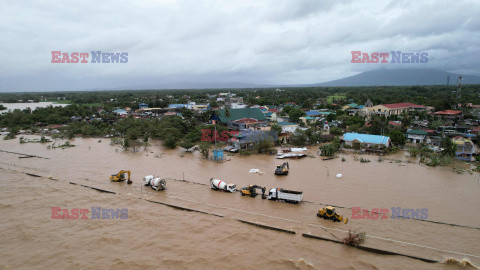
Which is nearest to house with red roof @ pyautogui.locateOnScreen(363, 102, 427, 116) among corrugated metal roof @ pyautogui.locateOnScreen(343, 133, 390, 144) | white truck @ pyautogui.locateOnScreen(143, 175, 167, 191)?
corrugated metal roof @ pyautogui.locateOnScreen(343, 133, 390, 144)

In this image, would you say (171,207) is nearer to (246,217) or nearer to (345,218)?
(246,217)

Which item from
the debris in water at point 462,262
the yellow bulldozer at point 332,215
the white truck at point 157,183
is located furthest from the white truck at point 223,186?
the debris in water at point 462,262

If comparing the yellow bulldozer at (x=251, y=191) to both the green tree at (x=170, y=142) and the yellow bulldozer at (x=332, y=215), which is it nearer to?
the yellow bulldozer at (x=332, y=215)

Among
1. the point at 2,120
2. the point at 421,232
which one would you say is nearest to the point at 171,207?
the point at 421,232

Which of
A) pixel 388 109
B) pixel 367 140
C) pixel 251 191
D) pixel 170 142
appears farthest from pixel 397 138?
pixel 170 142

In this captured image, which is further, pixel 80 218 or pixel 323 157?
pixel 323 157

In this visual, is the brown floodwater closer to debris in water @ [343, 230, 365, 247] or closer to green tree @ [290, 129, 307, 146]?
debris in water @ [343, 230, 365, 247]

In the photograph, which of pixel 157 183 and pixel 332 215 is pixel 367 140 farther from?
pixel 157 183
